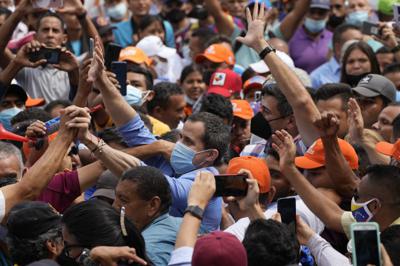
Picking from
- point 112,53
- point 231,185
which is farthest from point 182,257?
point 112,53

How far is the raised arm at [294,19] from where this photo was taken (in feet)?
39.7

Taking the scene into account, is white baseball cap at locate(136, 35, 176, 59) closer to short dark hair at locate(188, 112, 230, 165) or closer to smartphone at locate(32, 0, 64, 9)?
smartphone at locate(32, 0, 64, 9)

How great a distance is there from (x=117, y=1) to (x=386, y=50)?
180 inches

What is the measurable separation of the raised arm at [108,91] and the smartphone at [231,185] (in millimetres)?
1463

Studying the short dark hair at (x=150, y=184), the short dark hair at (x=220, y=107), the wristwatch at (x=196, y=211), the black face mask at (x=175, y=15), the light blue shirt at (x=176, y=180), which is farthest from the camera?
the black face mask at (x=175, y=15)

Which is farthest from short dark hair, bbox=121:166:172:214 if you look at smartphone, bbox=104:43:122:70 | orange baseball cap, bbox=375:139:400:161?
smartphone, bbox=104:43:122:70

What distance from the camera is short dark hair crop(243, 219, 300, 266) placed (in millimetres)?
5168

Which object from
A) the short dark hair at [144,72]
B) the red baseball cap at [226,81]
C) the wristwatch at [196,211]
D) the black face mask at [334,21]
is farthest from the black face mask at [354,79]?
the wristwatch at [196,211]

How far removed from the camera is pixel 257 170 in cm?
671

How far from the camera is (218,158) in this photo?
727cm

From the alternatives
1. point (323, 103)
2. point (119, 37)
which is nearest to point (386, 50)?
point (323, 103)

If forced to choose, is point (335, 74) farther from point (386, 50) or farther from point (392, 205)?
point (392, 205)

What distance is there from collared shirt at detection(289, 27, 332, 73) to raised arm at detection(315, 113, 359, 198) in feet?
18.9

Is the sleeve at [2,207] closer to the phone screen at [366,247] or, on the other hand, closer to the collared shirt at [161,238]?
the collared shirt at [161,238]
